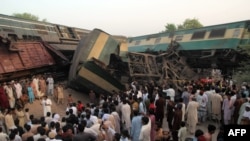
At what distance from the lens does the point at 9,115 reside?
9.16 meters

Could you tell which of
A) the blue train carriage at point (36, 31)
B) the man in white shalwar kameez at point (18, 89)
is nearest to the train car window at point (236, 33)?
the blue train carriage at point (36, 31)

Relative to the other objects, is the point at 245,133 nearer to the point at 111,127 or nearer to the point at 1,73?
the point at 111,127

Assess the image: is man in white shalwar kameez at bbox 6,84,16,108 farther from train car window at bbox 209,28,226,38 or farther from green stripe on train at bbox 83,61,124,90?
train car window at bbox 209,28,226,38

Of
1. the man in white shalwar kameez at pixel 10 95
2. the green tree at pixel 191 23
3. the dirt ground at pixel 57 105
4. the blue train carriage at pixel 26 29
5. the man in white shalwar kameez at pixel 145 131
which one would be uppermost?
the green tree at pixel 191 23

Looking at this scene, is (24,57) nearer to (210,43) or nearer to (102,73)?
(102,73)

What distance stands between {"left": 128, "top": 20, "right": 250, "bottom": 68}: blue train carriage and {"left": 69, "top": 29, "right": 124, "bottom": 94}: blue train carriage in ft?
26.8

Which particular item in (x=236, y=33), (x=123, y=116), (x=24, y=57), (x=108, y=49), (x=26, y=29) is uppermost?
(x=236, y=33)

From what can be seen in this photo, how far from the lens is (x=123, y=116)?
905cm

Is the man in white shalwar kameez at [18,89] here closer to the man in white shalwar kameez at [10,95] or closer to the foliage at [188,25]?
the man in white shalwar kameez at [10,95]

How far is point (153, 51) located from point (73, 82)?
14.8 meters

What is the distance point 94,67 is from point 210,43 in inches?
442

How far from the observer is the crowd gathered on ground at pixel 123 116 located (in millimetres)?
6432

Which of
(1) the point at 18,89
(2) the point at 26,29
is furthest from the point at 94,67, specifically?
(2) the point at 26,29

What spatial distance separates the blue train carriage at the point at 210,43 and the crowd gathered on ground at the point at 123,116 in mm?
8409
